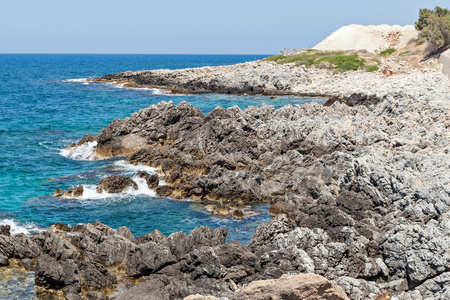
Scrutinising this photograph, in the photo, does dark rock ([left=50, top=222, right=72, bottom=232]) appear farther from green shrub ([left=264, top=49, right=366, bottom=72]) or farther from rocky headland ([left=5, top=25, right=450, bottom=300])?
green shrub ([left=264, top=49, right=366, bottom=72])

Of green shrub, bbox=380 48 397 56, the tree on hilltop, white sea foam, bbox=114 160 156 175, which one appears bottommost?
white sea foam, bbox=114 160 156 175

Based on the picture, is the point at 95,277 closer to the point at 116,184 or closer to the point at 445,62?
the point at 116,184

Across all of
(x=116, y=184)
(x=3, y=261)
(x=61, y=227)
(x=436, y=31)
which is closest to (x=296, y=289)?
(x=3, y=261)

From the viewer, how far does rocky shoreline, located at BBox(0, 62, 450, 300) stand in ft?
61.6

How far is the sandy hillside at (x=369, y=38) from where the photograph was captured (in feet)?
357

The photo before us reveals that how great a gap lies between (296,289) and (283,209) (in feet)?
46.6

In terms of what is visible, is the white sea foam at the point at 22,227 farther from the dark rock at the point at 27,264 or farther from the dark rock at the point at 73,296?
the dark rock at the point at 73,296

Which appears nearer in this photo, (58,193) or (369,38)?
(58,193)

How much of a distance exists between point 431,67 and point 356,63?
1632cm

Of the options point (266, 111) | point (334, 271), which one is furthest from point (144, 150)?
point (334, 271)

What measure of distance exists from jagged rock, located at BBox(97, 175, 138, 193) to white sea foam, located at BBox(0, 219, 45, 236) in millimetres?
6406

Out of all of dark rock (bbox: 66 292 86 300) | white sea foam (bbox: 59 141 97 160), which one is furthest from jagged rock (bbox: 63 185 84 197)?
dark rock (bbox: 66 292 86 300)

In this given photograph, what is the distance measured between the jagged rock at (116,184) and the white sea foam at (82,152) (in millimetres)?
9887

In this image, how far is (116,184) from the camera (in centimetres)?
3350
